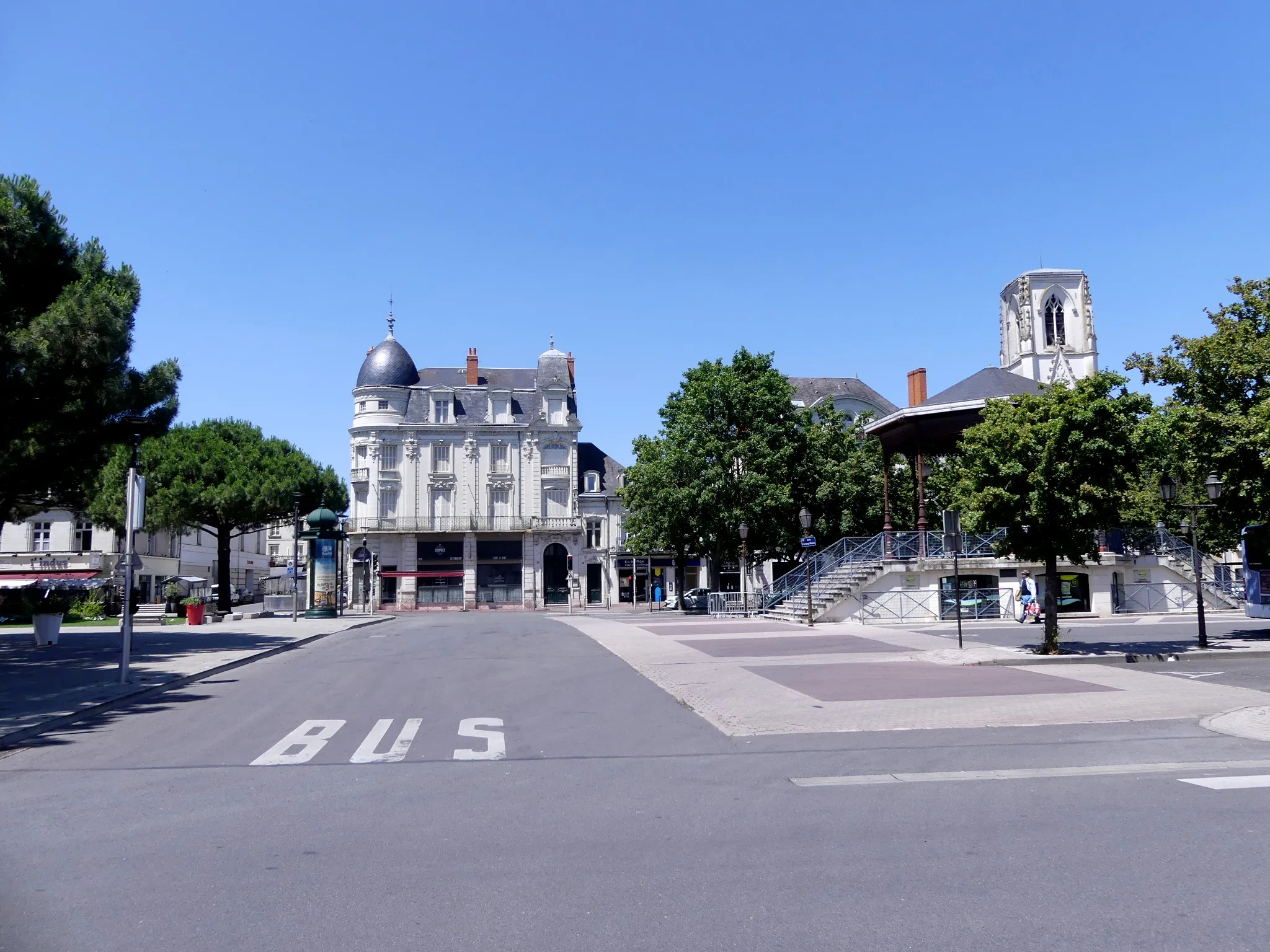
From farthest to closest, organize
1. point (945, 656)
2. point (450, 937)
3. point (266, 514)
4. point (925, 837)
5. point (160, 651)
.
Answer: point (266, 514) < point (160, 651) < point (945, 656) < point (925, 837) < point (450, 937)

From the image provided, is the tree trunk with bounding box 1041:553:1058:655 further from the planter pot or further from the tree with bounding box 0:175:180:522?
the planter pot

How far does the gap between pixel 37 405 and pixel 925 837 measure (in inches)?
793

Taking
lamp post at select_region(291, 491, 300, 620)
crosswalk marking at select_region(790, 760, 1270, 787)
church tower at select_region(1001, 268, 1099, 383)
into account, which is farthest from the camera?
church tower at select_region(1001, 268, 1099, 383)

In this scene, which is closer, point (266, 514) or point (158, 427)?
point (158, 427)

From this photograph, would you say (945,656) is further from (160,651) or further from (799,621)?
(160,651)

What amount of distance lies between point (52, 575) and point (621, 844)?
6260 cm

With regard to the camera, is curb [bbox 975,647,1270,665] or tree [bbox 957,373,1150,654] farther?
tree [bbox 957,373,1150,654]

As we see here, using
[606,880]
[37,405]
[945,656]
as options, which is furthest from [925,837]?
[37,405]

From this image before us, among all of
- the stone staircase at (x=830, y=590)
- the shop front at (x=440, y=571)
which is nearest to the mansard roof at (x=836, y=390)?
the shop front at (x=440, y=571)

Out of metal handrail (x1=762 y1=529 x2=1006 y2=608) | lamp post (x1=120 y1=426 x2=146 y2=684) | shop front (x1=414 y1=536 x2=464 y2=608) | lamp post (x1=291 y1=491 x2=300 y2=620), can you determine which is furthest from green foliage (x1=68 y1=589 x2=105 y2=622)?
metal handrail (x1=762 y1=529 x2=1006 y2=608)

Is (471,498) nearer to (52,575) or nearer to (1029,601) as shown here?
(52,575)

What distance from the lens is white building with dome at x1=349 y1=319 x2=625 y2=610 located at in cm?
6512

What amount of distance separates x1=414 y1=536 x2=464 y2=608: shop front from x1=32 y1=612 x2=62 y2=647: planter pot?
4122cm

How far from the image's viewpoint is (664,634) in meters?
28.2
